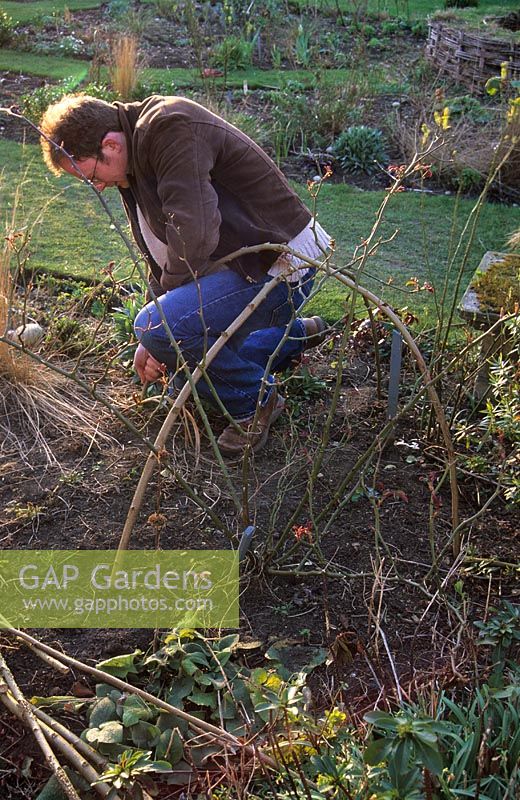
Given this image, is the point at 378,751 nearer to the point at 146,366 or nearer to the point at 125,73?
the point at 146,366

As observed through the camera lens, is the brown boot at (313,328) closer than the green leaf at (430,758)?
No

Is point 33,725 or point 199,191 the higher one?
point 199,191

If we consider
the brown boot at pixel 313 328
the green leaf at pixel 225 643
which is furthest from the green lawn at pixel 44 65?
the green leaf at pixel 225 643

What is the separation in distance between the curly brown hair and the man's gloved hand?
766 millimetres

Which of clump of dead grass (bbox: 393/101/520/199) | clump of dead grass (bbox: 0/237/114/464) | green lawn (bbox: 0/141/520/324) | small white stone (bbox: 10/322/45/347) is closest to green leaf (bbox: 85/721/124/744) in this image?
clump of dead grass (bbox: 0/237/114/464)

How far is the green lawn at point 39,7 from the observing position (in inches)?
455

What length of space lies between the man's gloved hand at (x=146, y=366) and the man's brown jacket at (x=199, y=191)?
0.29 metres

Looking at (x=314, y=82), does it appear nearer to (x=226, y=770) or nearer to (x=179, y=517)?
(x=179, y=517)

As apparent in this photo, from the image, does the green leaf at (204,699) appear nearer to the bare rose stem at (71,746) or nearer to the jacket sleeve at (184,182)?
the bare rose stem at (71,746)

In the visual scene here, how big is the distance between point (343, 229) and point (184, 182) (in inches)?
107

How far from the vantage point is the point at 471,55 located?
8727 mm

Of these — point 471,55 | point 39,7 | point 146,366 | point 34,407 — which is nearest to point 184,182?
point 146,366

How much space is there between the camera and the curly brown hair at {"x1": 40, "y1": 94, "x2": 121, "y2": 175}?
11.0 ft

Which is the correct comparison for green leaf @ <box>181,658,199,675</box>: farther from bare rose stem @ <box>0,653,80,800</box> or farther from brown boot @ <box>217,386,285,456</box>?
brown boot @ <box>217,386,285,456</box>
